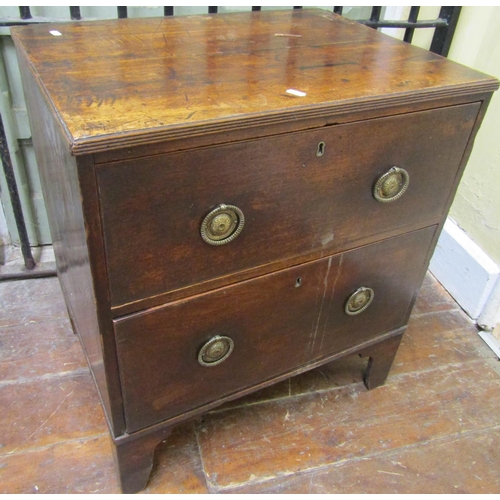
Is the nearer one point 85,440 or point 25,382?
point 85,440

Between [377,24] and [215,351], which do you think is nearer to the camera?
Result: [215,351]

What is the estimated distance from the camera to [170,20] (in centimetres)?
115

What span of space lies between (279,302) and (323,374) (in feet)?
1.52

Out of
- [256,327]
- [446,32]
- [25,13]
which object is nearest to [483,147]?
[446,32]

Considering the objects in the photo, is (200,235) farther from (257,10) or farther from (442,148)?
(257,10)

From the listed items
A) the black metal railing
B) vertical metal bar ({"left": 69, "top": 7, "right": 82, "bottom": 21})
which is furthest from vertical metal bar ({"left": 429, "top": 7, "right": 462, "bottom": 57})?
vertical metal bar ({"left": 69, "top": 7, "right": 82, "bottom": 21})

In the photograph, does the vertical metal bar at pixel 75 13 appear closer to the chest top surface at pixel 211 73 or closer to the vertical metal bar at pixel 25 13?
the vertical metal bar at pixel 25 13

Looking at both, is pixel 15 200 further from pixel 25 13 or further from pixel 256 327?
pixel 256 327

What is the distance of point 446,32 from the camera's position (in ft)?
4.72

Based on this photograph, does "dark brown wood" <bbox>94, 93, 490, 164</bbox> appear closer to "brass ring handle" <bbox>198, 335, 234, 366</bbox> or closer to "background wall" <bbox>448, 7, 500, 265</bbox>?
"brass ring handle" <bbox>198, 335, 234, 366</bbox>

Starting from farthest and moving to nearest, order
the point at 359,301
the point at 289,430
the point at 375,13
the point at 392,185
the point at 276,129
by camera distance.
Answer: the point at 375,13 < the point at 289,430 < the point at 359,301 < the point at 392,185 < the point at 276,129

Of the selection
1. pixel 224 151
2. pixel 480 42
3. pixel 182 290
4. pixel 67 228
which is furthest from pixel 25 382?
pixel 480 42

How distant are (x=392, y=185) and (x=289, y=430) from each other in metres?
0.63

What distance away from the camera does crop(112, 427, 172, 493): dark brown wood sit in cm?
104
